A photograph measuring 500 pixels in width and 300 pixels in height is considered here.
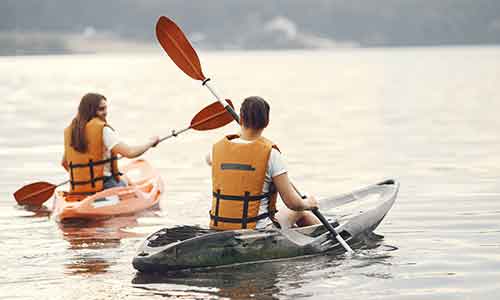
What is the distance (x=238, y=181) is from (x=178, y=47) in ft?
8.38

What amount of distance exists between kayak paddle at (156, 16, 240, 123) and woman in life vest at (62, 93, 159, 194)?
1.04 metres

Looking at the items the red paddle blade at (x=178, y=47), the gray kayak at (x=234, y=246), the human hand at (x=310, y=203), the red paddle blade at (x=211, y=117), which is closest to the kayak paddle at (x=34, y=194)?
the red paddle blade at (x=211, y=117)

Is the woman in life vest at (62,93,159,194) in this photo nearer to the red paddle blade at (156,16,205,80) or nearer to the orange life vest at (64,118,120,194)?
the orange life vest at (64,118,120,194)

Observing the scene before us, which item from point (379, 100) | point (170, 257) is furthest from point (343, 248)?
point (379, 100)

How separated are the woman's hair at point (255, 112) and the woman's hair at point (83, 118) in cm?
322

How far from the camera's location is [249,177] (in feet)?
31.1

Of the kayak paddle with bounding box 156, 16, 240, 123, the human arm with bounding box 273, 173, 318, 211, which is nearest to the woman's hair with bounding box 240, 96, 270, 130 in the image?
the human arm with bounding box 273, 173, 318, 211

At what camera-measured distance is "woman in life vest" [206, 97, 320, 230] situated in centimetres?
939

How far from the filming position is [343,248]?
34.4ft

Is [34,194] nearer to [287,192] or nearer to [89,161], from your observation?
[89,161]

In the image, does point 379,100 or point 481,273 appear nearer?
point 481,273

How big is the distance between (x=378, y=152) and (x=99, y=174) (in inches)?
371

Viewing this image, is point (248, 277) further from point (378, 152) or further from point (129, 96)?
point (129, 96)

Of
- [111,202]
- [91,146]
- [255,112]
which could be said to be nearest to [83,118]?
[91,146]
